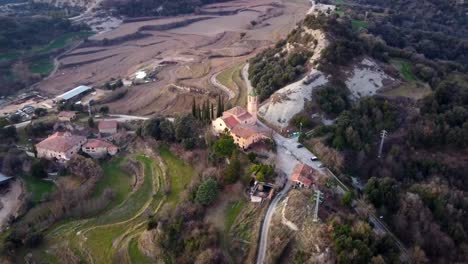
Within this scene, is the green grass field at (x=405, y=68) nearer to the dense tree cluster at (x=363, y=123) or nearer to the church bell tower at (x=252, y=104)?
the dense tree cluster at (x=363, y=123)

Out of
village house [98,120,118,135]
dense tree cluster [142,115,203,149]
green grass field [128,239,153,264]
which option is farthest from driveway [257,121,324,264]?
village house [98,120,118,135]

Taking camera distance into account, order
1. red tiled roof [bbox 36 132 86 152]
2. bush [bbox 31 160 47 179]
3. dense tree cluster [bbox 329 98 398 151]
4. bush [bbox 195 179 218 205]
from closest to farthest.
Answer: bush [bbox 195 179 218 205], bush [bbox 31 160 47 179], dense tree cluster [bbox 329 98 398 151], red tiled roof [bbox 36 132 86 152]

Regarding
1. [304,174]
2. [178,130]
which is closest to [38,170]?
[178,130]

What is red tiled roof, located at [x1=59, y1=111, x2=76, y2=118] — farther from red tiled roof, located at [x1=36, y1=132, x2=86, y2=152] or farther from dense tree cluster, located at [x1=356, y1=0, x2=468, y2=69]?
dense tree cluster, located at [x1=356, y1=0, x2=468, y2=69]

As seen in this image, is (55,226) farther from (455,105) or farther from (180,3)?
(180,3)

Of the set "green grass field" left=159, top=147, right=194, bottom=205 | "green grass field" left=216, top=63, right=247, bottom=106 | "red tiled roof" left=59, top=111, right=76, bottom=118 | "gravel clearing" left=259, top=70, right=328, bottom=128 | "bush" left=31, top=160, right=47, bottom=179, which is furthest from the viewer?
"red tiled roof" left=59, top=111, right=76, bottom=118

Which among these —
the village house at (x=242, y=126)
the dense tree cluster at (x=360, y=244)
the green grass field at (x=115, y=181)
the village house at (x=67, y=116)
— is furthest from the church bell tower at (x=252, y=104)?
the village house at (x=67, y=116)

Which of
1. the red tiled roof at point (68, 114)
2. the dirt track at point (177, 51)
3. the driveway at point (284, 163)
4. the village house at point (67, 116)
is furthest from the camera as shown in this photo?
the dirt track at point (177, 51)
